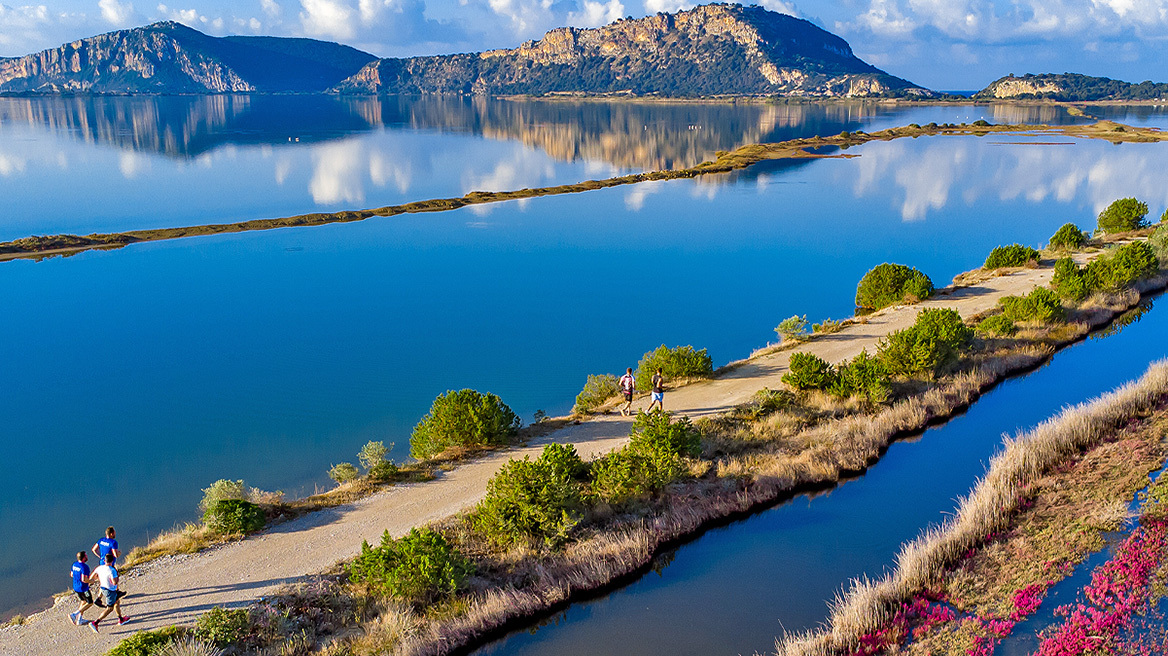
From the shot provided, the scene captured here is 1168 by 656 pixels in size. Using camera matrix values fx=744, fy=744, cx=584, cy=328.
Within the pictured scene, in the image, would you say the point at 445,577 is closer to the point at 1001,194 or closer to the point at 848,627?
the point at 848,627

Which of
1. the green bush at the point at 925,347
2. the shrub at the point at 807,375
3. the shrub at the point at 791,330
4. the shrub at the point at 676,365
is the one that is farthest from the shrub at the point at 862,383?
the shrub at the point at 791,330

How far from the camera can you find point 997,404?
65.0 feet

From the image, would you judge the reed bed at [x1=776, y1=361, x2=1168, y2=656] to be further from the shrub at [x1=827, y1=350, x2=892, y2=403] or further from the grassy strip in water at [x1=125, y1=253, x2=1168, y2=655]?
the shrub at [x1=827, y1=350, x2=892, y2=403]

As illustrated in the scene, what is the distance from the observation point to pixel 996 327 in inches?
912

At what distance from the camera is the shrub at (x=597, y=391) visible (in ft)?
63.9

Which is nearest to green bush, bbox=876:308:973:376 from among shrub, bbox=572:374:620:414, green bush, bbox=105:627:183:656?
shrub, bbox=572:374:620:414

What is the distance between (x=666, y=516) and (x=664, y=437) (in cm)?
171

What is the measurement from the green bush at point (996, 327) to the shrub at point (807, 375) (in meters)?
7.56

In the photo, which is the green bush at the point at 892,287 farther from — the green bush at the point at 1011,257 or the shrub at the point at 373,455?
the shrub at the point at 373,455

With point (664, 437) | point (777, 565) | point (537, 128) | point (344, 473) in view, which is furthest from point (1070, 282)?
point (537, 128)

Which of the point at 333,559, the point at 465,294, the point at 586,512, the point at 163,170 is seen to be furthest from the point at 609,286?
the point at 163,170

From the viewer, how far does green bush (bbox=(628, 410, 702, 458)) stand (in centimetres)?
1474

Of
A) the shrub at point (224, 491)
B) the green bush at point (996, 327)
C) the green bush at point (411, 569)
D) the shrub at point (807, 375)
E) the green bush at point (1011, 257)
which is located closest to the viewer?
the green bush at point (411, 569)

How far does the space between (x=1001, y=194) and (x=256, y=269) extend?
5345 centimetres
